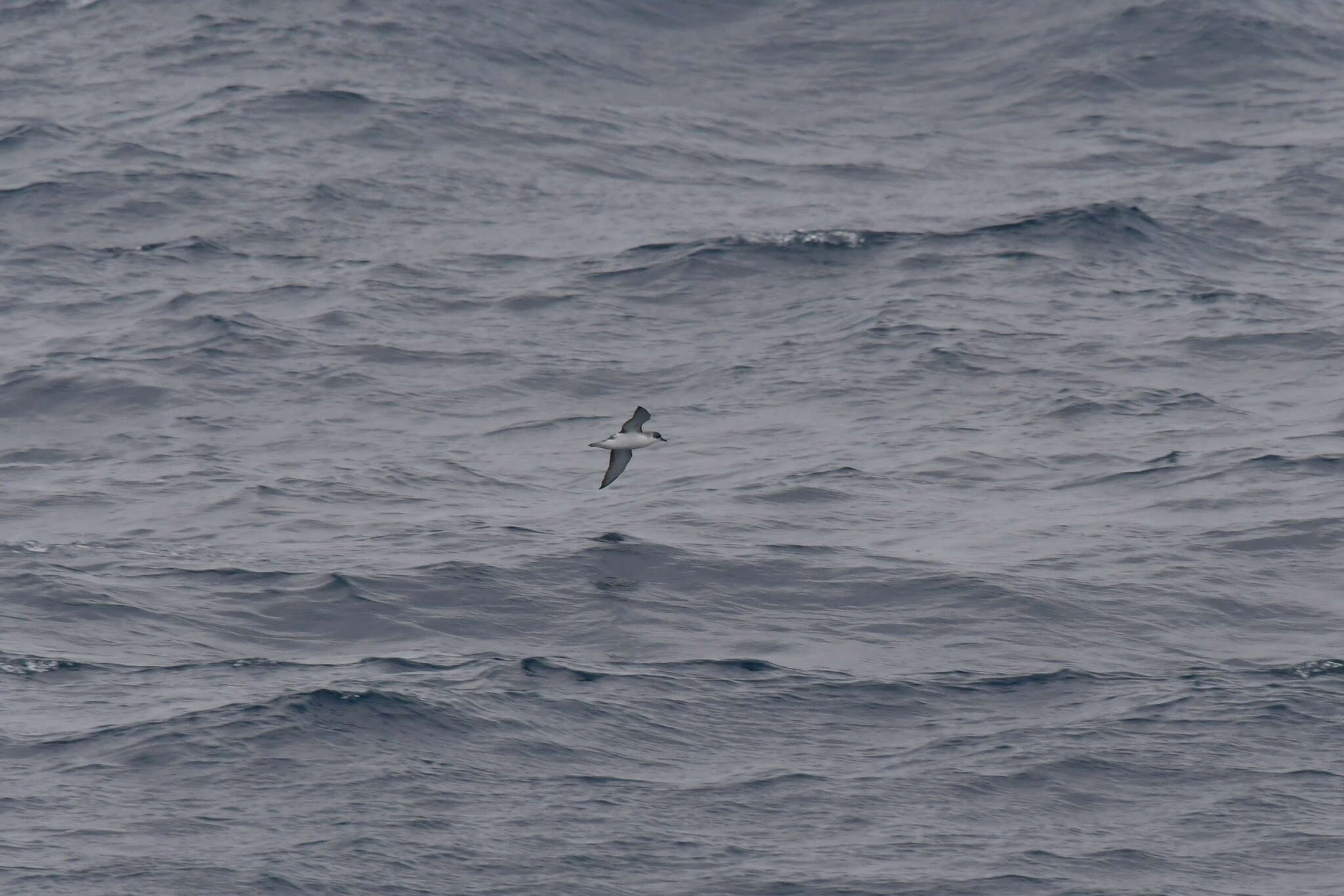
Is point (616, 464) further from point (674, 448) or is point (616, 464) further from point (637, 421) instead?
point (674, 448)

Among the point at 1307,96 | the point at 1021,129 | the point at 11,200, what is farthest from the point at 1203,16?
the point at 11,200

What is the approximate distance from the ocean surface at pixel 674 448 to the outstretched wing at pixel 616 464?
750 millimetres

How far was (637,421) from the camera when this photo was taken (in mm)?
23656

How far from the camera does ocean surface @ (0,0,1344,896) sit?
58.2ft

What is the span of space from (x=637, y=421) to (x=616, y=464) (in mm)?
991

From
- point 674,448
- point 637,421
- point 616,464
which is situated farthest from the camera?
point 674,448

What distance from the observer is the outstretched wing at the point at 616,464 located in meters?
24.2

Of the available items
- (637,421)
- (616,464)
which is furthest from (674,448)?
(637,421)

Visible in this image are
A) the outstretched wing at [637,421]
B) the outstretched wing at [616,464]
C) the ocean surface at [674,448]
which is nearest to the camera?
the ocean surface at [674,448]

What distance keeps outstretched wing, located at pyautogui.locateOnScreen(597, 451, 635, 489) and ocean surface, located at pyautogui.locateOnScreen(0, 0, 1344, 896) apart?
75 cm

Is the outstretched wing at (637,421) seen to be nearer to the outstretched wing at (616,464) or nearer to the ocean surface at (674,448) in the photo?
the outstretched wing at (616,464)

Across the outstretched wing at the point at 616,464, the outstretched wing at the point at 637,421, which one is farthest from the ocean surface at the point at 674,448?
the outstretched wing at the point at 637,421

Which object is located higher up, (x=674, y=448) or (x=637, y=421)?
(x=637, y=421)

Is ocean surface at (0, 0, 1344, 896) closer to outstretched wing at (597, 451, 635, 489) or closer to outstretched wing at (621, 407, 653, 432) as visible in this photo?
outstretched wing at (597, 451, 635, 489)
